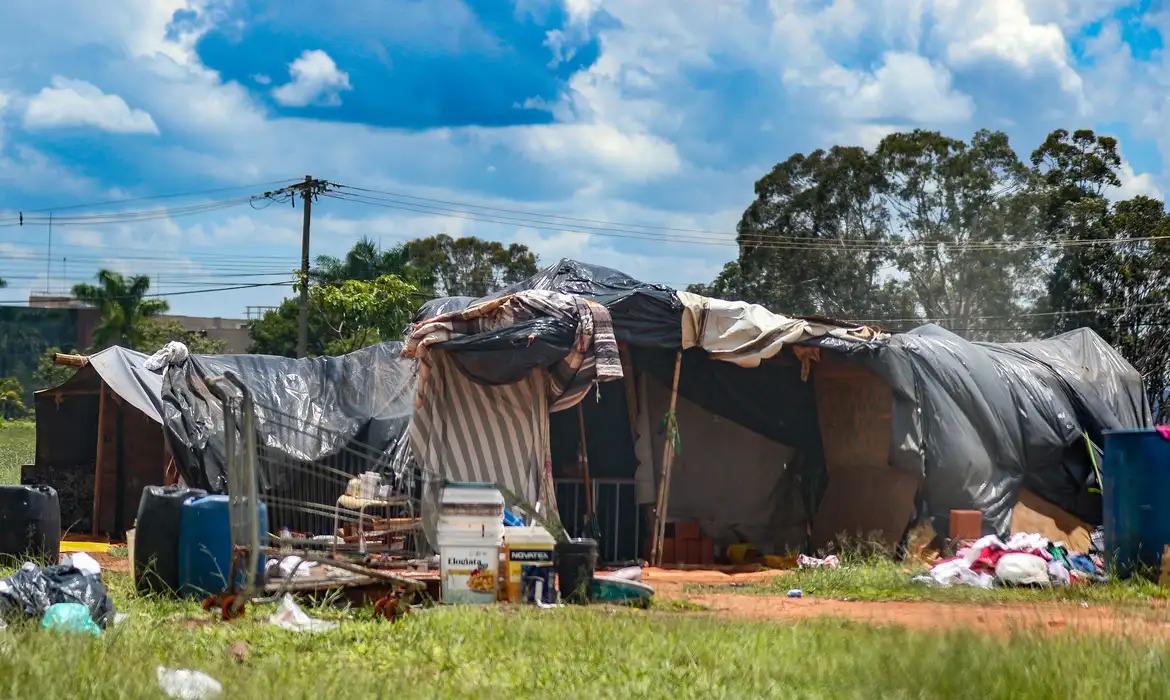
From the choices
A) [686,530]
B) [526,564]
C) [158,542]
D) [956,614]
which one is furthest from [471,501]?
[686,530]

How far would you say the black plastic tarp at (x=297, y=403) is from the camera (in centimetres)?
1642

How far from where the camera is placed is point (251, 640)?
7562 millimetres

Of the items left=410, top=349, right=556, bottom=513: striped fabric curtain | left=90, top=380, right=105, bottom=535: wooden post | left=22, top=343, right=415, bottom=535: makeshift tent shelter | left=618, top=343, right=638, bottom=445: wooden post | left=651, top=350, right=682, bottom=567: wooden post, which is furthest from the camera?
left=90, top=380, right=105, bottom=535: wooden post

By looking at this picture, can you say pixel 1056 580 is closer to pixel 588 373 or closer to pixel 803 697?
pixel 588 373

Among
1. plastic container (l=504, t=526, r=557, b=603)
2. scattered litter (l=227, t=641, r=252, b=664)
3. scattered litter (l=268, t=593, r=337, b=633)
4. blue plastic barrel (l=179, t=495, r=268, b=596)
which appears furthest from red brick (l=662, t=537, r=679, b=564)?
scattered litter (l=227, t=641, r=252, b=664)

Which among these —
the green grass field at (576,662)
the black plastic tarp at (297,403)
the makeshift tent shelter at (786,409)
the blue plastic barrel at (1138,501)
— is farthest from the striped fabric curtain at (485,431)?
the green grass field at (576,662)

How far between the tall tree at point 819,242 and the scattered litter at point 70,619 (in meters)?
30.6

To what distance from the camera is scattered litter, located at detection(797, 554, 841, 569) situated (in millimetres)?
13914

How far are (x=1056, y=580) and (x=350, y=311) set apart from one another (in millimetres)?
24192

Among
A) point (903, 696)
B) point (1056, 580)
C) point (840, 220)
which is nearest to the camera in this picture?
point (903, 696)

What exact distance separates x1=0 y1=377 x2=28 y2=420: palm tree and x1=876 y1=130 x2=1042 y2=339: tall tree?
41.4m

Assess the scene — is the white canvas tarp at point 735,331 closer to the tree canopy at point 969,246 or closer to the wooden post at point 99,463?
the wooden post at point 99,463

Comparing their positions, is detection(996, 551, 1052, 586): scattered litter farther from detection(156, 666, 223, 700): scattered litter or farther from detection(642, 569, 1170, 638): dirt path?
detection(156, 666, 223, 700): scattered litter

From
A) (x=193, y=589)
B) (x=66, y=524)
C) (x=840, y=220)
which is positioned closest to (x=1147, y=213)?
(x=840, y=220)
